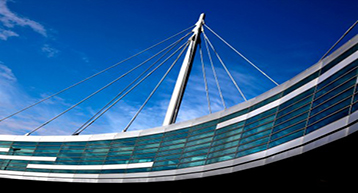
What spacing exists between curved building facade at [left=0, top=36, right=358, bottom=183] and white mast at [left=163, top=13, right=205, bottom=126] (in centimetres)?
467

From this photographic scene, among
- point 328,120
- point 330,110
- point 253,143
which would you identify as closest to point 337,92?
point 330,110

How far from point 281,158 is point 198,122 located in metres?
10.3

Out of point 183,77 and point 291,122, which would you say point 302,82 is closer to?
point 291,122

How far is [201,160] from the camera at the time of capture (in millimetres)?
25969

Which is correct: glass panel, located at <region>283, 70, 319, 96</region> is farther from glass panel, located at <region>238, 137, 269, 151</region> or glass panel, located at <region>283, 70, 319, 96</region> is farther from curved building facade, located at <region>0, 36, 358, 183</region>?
glass panel, located at <region>238, 137, 269, 151</region>

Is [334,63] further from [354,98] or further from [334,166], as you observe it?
[334,166]

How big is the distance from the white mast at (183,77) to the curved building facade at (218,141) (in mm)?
4671

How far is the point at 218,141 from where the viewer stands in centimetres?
2583

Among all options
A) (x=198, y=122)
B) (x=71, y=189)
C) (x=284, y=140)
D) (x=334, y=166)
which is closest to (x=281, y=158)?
(x=284, y=140)

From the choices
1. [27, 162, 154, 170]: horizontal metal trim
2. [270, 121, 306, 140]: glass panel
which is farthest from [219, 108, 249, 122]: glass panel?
[27, 162, 154, 170]: horizontal metal trim

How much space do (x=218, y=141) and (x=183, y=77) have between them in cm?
1408

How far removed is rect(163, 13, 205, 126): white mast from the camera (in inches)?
1430

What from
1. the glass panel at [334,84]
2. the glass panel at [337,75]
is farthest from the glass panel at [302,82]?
the glass panel at [334,84]

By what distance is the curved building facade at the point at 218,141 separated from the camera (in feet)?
57.9
